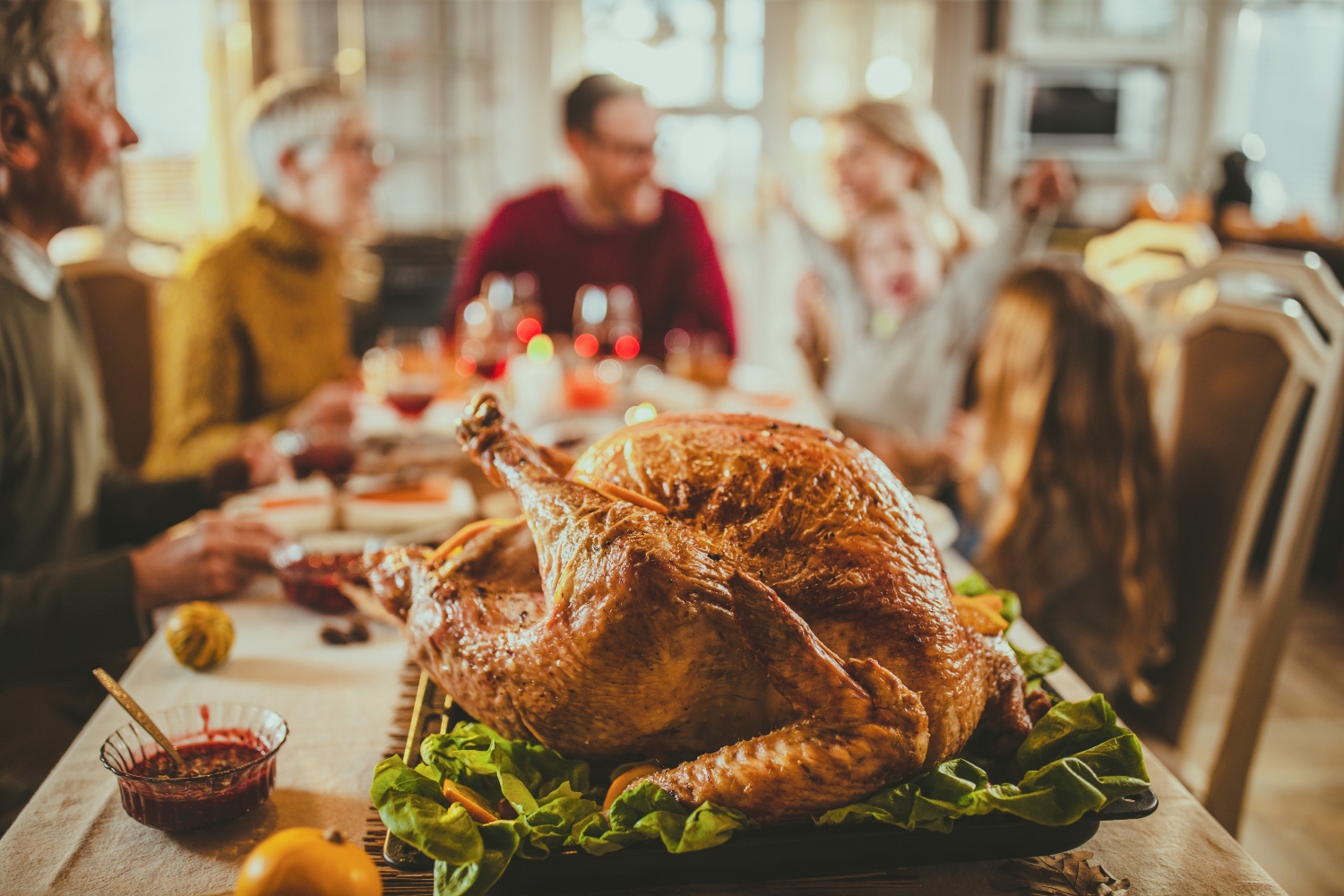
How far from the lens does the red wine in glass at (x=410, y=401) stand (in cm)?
228

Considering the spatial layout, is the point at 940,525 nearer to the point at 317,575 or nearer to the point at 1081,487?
the point at 1081,487

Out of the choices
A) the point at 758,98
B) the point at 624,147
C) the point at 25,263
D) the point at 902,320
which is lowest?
the point at 902,320

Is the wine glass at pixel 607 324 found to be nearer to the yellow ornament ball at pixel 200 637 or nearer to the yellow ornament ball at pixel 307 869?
the yellow ornament ball at pixel 200 637

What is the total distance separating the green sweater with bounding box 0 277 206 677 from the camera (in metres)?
1.36

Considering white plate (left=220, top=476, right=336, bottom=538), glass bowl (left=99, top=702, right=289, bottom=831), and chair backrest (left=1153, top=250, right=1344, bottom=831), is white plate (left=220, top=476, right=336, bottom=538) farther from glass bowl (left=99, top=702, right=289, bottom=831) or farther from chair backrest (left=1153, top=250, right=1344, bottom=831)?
chair backrest (left=1153, top=250, right=1344, bottom=831)

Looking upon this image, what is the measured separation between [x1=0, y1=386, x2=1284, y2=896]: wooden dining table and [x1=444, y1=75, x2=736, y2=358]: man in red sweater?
3.00 m

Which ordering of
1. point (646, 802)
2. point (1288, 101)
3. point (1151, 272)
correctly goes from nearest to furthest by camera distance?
point (646, 802)
point (1151, 272)
point (1288, 101)

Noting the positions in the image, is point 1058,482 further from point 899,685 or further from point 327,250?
point 327,250

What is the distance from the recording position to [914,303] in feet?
10.8

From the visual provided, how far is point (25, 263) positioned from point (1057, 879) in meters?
1.77

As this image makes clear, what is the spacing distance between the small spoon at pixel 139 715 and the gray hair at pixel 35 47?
3.41 feet

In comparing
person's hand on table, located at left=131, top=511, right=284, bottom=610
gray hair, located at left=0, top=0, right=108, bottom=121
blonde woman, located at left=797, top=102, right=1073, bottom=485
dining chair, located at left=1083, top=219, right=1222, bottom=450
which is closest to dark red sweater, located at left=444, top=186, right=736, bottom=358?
blonde woman, located at left=797, top=102, right=1073, bottom=485

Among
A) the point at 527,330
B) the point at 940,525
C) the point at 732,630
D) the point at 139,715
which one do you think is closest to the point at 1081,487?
the point at 940,525

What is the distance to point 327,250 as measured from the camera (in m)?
3.06
